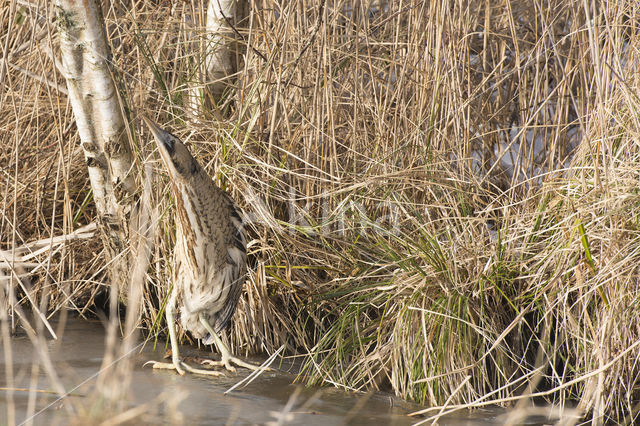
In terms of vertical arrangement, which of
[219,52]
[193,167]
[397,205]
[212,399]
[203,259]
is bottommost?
[212,399]

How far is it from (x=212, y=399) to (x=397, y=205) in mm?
1108

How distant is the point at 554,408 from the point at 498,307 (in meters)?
0.41

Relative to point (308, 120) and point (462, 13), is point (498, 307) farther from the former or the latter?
point (462, 13)

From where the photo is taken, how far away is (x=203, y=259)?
2734 mm

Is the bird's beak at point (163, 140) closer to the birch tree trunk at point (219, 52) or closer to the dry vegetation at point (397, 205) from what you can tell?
the dry vegetation at point (397, 205)

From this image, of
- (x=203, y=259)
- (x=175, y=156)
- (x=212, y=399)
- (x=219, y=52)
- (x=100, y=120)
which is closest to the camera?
(x=212, y=399)

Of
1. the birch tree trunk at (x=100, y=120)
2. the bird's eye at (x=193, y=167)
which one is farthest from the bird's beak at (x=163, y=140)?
the birch tree trunk at (x=100, y=120)

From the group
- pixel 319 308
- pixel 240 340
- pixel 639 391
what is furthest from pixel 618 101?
pixel 240 340

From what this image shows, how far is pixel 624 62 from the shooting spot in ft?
10.7

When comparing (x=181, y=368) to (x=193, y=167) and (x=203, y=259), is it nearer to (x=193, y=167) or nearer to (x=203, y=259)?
(x=203, y=259)

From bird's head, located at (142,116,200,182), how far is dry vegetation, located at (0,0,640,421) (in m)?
0.37

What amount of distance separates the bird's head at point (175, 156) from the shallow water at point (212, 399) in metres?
0.70

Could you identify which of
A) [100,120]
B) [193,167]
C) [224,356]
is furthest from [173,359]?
[100,120]

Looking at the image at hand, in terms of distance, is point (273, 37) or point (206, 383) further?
point (273, 37)
